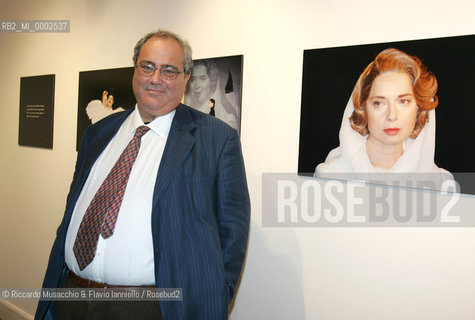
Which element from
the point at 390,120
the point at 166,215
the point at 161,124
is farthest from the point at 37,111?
the point at 390,120

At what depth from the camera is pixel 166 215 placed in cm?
163

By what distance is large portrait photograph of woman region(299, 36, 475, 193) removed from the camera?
164cm

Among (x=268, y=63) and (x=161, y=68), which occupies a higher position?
(x=268, y=63)

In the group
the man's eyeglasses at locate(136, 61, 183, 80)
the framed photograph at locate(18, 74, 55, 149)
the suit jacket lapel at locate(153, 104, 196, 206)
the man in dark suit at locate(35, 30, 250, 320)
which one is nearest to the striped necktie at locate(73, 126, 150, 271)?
the man in dark suit at locate(35, 30, 250, 320)

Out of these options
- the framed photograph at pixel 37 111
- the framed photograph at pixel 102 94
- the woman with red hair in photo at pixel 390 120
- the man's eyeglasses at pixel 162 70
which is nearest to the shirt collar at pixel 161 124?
the man's eyeglasses at pixel 162 70

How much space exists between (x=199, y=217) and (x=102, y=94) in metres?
1.89

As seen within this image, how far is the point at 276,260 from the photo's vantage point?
2242 millimetres

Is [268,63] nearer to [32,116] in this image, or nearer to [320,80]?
[320,80]

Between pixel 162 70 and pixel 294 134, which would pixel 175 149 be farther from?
pixel 294 134

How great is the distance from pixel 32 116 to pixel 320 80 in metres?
2.94

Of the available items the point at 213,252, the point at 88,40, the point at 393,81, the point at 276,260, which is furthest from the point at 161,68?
the point at 88,40
